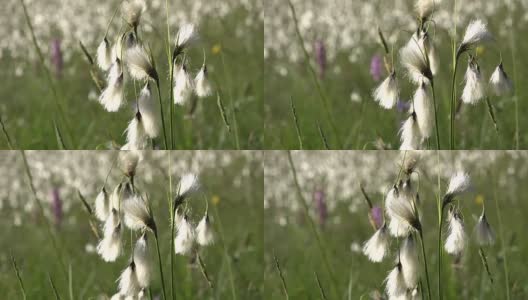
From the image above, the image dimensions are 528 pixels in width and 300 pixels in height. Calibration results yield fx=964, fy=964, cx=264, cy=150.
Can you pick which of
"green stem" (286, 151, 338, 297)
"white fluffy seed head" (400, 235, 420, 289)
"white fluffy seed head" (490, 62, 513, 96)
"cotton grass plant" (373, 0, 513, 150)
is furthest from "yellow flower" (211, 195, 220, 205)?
"white fluffy seed head" (490, 62, 513, 96)

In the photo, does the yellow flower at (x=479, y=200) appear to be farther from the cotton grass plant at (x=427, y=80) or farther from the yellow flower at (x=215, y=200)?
the yellow flower at (x=215, y=200)

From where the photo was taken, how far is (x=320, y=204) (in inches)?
124

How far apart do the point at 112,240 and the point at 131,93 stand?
0.53m

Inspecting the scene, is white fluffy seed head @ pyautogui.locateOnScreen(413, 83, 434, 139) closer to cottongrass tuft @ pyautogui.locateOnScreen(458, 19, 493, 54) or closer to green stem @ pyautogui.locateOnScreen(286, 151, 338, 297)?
cottongrass tuft @ pyautogui.locateOnScreen(458, 19, 493, 54)

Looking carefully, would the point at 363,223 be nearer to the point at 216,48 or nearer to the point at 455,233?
the point at 455,233

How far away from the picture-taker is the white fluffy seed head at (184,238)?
287 cm

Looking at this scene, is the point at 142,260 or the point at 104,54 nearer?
the point at 142,260

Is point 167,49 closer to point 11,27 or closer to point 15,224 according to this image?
point 11,27

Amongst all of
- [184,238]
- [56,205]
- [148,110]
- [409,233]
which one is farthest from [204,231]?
[409,233]

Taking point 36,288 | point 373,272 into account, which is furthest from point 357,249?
point 36,288

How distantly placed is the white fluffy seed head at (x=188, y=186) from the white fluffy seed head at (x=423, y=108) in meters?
0.67

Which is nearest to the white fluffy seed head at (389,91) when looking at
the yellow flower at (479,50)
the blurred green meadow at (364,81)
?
the blurred green meadow at (364,81)

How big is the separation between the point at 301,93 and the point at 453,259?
0.73m

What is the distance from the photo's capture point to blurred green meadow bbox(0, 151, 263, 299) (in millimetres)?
3066
